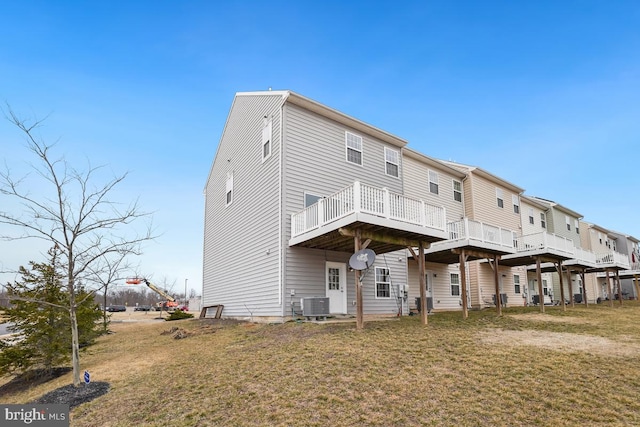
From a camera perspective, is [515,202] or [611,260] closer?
[611,260]

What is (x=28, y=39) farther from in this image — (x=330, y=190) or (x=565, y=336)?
(x=565, y=336)

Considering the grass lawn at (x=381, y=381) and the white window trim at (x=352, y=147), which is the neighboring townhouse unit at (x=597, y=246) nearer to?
the white window trim at (x=352, y=147)

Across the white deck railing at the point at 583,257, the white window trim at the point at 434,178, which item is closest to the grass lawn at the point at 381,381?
the white window trim at the point at 434,178

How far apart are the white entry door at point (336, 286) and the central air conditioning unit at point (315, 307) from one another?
1293mm

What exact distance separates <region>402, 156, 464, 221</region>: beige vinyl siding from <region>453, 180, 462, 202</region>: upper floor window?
195 mm

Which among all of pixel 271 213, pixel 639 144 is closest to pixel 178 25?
pixel 271 213

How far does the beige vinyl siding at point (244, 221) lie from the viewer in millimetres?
13758

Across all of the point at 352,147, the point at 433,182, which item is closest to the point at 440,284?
the point at 433,182

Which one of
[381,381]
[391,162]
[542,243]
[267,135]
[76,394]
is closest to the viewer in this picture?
[381,381]

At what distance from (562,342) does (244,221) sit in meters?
12.1

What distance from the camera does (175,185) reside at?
70.8 feet

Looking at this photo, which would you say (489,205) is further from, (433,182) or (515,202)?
(433,182)

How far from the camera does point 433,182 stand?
66.9 ft

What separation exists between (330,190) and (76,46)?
33.2 feet
